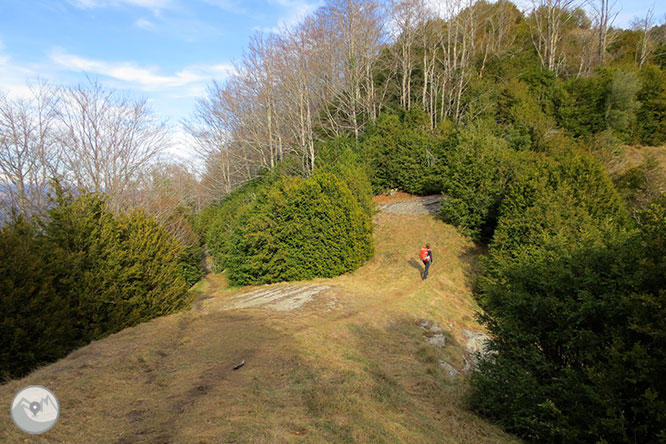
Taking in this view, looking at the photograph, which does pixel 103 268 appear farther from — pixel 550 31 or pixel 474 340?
pixel 550 31

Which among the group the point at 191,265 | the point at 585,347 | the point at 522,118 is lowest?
the point at 191,265

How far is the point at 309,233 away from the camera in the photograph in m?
18.7

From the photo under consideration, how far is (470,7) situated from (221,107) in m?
28.4

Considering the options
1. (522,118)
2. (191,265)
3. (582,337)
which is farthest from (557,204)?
(191,265)

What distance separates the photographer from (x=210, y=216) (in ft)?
134

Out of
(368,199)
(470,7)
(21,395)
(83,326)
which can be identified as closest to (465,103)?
(470,7)

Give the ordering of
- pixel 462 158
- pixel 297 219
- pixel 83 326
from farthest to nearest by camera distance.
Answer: pixel 462 158
pixel 297 219
pixel 83 326

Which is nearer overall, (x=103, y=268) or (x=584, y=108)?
(x=103, y=268)

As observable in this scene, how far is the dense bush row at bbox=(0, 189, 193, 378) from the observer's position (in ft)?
30.5

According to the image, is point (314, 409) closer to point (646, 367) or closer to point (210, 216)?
point (646, 367)

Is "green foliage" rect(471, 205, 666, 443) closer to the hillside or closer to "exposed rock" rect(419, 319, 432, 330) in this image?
the hillside

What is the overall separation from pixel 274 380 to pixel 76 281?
8.41 metres

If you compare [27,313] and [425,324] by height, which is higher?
[27,313]

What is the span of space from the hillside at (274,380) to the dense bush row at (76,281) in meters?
1.12
